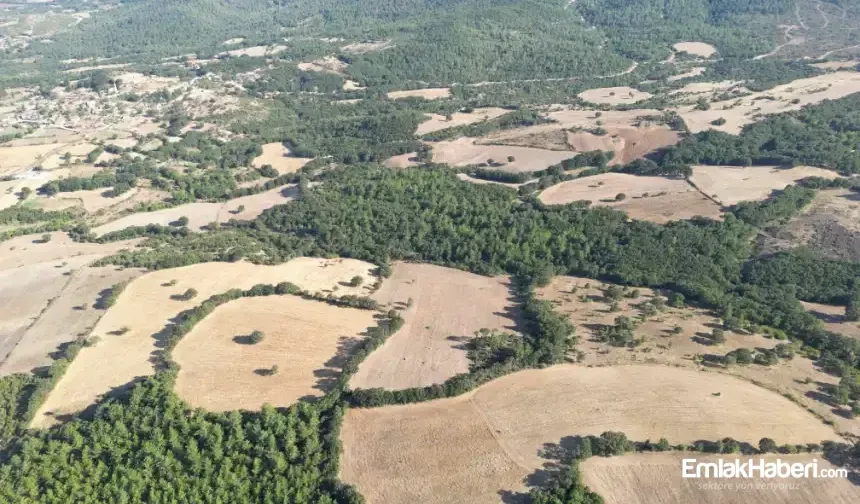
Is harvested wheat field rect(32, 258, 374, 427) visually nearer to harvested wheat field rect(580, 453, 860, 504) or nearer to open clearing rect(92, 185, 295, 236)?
open clearing rect(92, 185, 295, 236)

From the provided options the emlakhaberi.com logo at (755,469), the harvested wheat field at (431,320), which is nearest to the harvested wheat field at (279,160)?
the harvested wheat field at (431,320)

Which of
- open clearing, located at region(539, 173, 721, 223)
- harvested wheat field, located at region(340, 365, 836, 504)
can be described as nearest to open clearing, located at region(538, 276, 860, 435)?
harvested wheat field, located at region(340, 365, 836, 504)

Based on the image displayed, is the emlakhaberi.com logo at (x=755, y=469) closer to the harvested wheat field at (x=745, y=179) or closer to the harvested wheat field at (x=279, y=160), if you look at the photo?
the harvested wheat field at (x=745, y=179)

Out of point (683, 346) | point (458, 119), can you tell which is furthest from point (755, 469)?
point (458, 119)

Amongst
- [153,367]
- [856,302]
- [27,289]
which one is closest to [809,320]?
[856,302]

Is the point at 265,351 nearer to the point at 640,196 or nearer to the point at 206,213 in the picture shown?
the point at 206,213

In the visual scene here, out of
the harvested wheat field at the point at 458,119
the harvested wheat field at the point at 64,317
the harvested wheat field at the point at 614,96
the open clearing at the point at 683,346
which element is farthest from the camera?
the harvested wheat field at the point at 614,96
